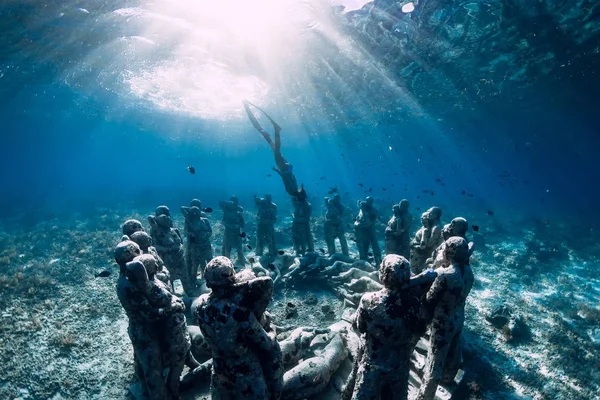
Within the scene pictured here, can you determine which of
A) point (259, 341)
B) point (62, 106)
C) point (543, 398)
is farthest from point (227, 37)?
point (62, 106)

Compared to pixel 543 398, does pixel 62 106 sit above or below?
below

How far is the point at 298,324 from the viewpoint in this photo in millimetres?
8242

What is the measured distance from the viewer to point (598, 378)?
23.8 feet

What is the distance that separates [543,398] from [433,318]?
4117 millimetres

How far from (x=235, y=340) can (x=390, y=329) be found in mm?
1808

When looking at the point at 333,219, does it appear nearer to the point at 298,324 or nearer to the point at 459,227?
the point at 298,324

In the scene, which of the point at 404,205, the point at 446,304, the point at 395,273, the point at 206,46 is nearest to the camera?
the point at 395,273

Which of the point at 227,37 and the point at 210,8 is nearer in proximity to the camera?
the point at 210,8

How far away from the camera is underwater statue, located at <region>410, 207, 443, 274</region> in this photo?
26.2 ft

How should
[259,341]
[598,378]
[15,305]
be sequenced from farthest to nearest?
[15,305] → [598,378] → [259,341]

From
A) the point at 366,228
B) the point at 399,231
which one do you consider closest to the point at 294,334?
the point at 399,231

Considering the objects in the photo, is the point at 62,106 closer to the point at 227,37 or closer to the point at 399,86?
the point at 227,37

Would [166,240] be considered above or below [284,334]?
below

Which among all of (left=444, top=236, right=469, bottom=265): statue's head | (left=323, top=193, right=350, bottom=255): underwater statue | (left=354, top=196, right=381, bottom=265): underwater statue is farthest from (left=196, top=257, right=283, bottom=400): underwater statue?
(left=323, top=193, right=350, bottom=255): underwater statue
